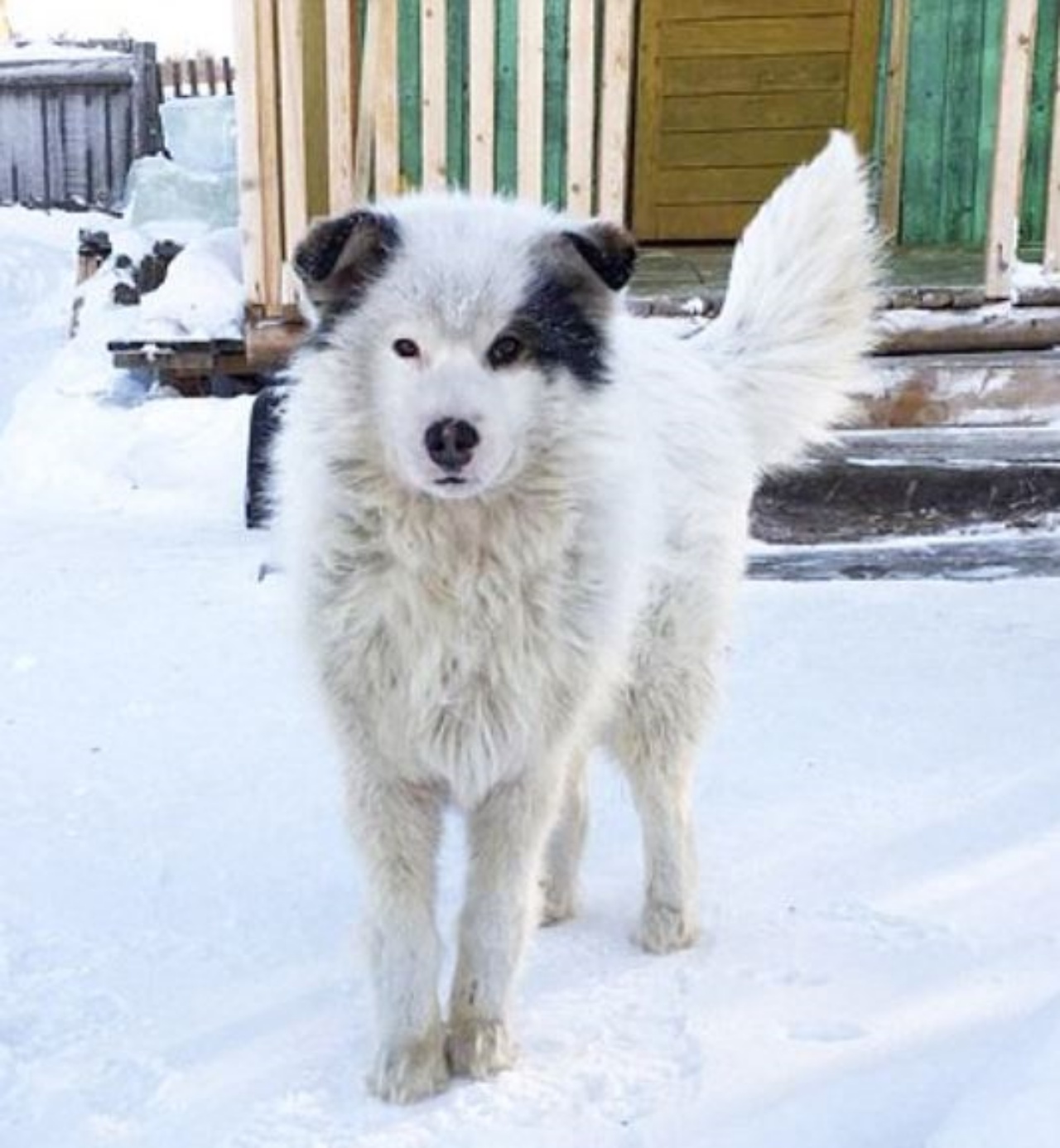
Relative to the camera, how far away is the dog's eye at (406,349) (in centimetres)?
204

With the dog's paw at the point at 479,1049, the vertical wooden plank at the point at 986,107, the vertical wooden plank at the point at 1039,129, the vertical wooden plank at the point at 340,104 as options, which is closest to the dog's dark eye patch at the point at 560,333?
the dog's paw at the point at 479,1049

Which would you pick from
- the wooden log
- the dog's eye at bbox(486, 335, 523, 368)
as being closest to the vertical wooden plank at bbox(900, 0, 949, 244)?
the wooden log

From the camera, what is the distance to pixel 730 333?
3.04 m

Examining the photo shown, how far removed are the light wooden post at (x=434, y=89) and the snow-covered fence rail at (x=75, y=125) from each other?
26.5ft

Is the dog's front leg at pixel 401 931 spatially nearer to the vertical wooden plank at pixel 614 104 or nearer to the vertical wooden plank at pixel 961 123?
the vertical wooden plank at pixel 614 104

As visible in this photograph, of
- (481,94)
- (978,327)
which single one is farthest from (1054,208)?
(481,94)

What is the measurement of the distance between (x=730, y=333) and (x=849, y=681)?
1.36 m

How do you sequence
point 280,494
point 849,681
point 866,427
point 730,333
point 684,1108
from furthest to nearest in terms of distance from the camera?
point 866,427 < point 849,681 < point 730,333 < point 280,494 < point 684,1108

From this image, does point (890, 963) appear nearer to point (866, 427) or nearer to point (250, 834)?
point (250, 834)

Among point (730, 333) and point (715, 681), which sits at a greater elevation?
point (730, 333)

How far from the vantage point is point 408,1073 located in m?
2.21

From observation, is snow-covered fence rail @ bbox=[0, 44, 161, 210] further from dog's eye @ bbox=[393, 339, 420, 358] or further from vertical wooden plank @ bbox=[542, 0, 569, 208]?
dog's eye @ bbox=[393, 339, 420, 358]

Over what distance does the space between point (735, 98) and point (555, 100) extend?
130 cm

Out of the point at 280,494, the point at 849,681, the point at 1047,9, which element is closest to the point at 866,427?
the point at 849,681
